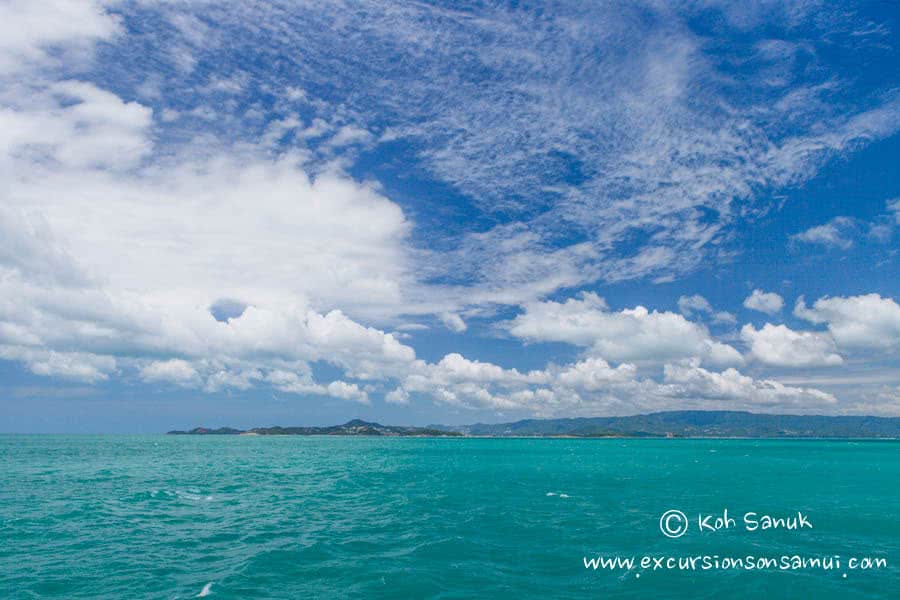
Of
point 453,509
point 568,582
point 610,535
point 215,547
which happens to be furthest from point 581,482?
point 215,547

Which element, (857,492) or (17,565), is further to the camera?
(857,492)

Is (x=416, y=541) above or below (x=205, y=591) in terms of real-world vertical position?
below

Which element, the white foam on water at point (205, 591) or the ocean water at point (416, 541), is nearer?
the white foam on water at point (205, 591)

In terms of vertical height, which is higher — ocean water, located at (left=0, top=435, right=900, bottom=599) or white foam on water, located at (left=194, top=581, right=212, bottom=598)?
white foam on water, located at (left=194, top=581, right=212, bottom=598)

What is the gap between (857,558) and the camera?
42.3 m

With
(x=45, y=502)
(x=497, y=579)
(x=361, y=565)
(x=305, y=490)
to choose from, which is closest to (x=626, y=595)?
(x=497, y=579)

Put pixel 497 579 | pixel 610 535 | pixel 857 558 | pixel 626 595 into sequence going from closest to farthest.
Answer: pixel 626 595
pixel 497 579
pixel 857 558
pixel 610 535

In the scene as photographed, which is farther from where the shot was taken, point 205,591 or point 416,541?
point 416,541

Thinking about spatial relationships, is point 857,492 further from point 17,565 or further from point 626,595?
point 17,565

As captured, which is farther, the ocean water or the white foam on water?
the ocean water

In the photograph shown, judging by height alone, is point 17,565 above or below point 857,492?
above

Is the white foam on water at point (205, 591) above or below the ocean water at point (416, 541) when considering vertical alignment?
above

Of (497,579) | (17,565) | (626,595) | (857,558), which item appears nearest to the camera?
(626,595)

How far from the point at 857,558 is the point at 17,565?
6889 centimetres
